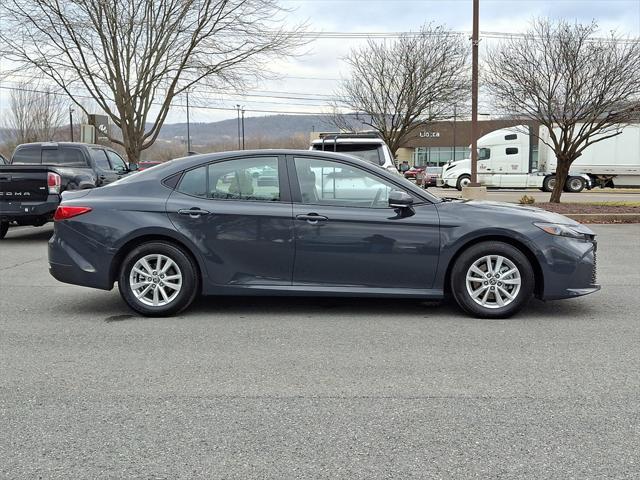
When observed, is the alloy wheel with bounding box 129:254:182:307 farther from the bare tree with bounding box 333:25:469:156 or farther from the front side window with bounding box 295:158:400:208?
the bare tree with bounding box 333:25:469:156

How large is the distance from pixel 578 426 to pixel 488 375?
2.83ft

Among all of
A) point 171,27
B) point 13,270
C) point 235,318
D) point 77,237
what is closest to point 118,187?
point 77,237

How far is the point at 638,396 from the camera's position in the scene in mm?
3830

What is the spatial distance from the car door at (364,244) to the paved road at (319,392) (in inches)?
15.5

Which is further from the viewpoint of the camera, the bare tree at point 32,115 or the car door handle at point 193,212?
the bare tree at point 32,115

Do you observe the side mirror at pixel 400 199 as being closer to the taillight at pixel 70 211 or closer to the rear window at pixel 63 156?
the taillight at pixel 70 211

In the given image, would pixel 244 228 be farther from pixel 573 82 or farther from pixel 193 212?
pixel 573 82

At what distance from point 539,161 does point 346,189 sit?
2914cm

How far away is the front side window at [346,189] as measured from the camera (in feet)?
18.9

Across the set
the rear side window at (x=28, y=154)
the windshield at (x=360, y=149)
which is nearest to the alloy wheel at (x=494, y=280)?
the windshield at (x=360, y=149)

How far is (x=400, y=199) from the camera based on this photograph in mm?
5641

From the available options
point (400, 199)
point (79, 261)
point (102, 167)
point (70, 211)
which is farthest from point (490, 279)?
point (102, 167)

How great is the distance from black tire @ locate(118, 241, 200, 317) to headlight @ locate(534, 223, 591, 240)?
3196 mm

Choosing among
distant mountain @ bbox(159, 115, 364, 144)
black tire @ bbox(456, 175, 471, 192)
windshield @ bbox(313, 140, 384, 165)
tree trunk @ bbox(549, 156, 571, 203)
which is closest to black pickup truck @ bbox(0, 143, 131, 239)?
windshield @ bbox(313, 140, 384, 165)
